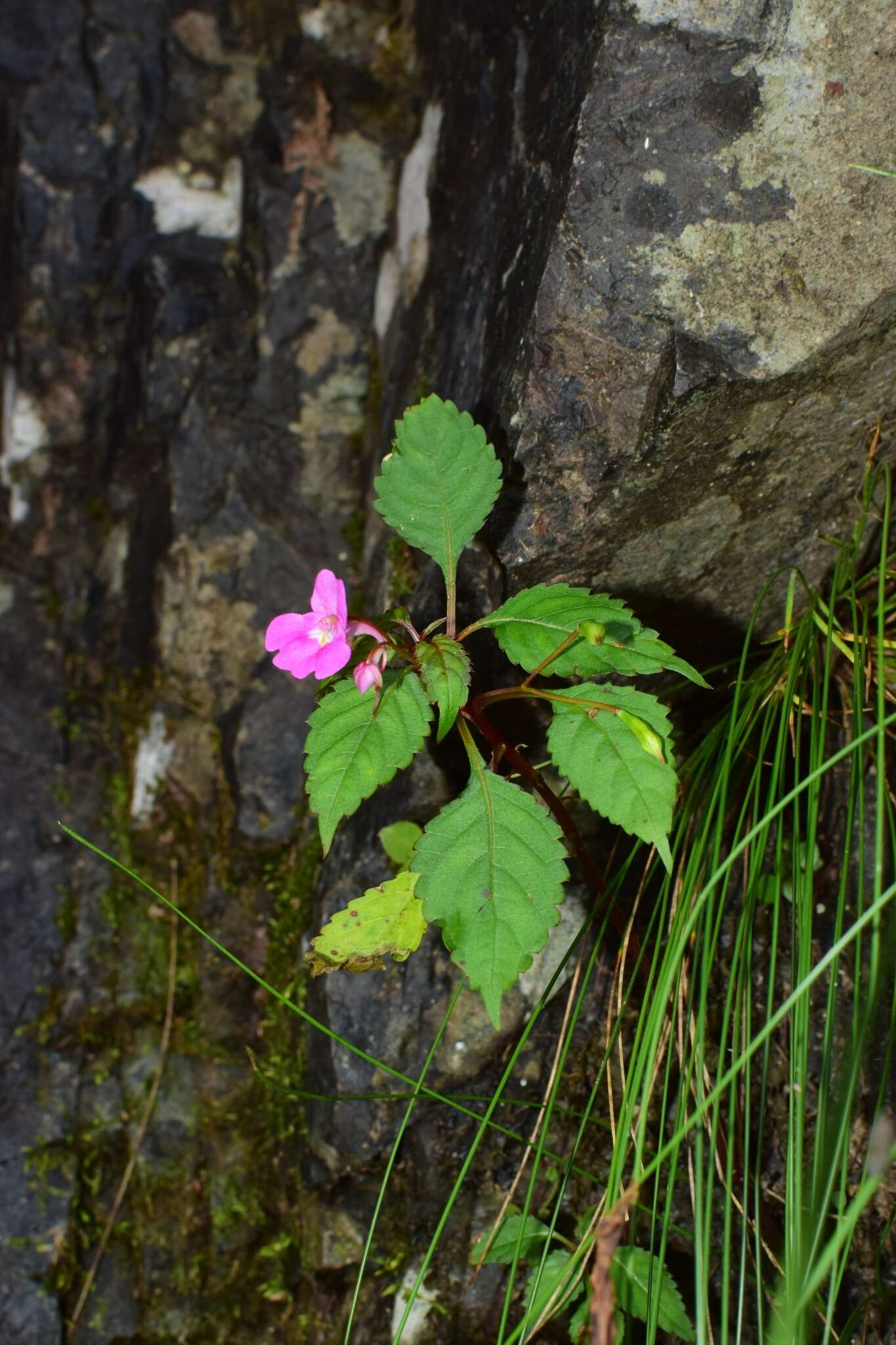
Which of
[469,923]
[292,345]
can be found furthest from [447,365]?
[469,923]

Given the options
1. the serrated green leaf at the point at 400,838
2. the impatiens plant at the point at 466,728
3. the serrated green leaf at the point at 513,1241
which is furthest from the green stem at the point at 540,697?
the serrated green leaf at the point at 513,1241

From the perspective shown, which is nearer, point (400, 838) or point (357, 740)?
point (357, 740)

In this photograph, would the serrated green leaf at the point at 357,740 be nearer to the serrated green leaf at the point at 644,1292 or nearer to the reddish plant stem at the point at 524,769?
the reddish plant stem at the point at 524,769

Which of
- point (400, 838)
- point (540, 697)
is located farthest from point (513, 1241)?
point (540, 697)

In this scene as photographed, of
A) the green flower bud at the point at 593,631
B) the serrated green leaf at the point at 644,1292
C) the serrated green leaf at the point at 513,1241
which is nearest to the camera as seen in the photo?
the green flower bud at the point at 593,631

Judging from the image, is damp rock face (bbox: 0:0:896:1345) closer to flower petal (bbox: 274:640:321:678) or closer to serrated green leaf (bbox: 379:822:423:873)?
serrated green leaf (bbox: 379:822:423:873)

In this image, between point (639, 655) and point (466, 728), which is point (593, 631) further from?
point (466, 728)

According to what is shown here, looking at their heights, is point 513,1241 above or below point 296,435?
below

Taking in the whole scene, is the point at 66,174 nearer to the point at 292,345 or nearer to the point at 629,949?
the point at 292,345
